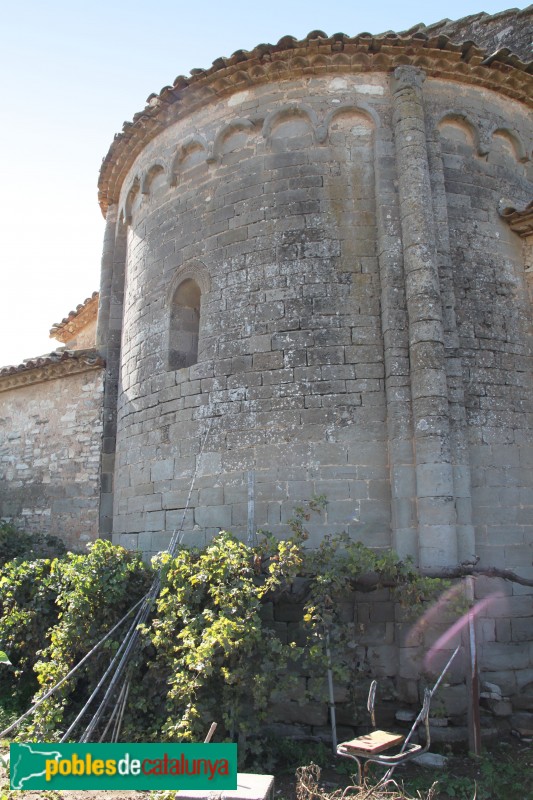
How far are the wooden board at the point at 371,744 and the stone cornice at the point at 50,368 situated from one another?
20.6ft

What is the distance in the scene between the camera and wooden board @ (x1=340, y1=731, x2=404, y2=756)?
403 cm

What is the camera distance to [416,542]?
18.8 ft

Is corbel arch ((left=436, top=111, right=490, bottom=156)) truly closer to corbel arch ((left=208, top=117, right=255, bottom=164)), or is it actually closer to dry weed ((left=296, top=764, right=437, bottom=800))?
corbel arch ((left=208, top=117, right=255, bottom=164))

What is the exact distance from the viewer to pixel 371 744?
163 inches

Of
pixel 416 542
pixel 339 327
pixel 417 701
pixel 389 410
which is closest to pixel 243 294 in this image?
pixel 339 327

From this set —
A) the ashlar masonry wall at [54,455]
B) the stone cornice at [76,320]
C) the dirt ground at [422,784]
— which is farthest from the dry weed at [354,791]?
the stone cornice at [76,320]

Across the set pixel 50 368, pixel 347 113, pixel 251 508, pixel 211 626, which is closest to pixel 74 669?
pixel 211 626

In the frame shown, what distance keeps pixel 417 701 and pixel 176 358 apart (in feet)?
13.9

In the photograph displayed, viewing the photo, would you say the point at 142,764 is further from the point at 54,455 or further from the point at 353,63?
the point at 353,63

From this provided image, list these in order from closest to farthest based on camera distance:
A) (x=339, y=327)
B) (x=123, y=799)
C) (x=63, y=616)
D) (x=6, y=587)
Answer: (x=123, y=799)
(x=63, y=616)
(x=339, y=327)
(x=6, y=587)

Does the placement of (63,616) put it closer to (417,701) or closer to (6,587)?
(6,587)

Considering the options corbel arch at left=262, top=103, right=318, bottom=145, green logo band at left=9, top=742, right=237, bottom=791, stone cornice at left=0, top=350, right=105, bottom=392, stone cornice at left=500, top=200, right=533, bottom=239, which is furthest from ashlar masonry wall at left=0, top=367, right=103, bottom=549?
stone cornice at left=500, top=200, right=533, bottom=239

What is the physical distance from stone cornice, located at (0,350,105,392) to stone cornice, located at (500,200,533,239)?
18.0 feet

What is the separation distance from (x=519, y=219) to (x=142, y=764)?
617 cm
